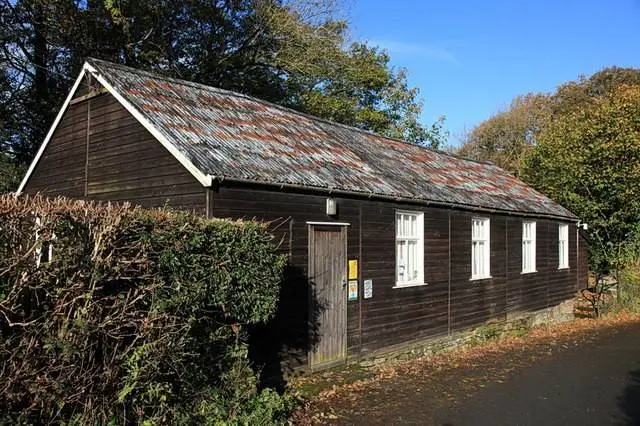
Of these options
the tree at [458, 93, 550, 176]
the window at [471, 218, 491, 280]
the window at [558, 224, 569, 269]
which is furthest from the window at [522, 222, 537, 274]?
the tree at [458, 93, 550, 176]

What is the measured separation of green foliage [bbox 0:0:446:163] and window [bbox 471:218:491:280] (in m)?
12.1

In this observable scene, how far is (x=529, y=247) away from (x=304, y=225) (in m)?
10.4

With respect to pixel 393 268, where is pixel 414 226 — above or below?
above

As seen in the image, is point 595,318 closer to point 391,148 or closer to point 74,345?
point 391,148

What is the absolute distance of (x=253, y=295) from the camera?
6453 millimetres

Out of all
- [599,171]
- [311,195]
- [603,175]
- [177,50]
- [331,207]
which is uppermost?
[177,50]

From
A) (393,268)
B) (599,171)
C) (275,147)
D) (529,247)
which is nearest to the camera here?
(275,147)

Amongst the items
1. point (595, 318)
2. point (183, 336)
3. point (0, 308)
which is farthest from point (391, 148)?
point (0, 308)

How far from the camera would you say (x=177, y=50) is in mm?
22812

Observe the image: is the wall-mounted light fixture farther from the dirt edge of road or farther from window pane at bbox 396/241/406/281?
the dirt edge of road

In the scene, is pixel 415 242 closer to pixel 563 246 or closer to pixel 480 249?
pixel 480 249

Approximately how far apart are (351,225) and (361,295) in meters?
1.32

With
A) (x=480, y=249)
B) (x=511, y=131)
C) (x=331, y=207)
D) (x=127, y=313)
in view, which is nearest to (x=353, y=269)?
(x=331, y=207)

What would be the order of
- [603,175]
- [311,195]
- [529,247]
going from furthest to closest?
[603,175]
[529,247]
[311,195]
